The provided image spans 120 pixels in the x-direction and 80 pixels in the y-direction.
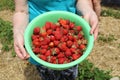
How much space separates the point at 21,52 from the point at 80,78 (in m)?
1.25

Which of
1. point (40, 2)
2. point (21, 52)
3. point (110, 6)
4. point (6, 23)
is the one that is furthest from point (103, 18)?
point (21, 52)

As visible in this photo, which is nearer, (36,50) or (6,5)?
(36,50)

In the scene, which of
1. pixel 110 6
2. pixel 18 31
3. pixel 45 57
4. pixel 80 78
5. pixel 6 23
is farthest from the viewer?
pixel 110 6

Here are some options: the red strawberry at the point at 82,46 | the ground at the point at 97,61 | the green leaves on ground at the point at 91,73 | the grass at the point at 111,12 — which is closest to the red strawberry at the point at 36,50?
the red strawberry at the point at 82,46

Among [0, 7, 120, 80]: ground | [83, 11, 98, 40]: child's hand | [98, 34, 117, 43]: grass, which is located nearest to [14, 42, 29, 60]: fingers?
[83, 11, 98, 40]: child's hand

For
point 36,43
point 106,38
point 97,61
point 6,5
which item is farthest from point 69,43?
point 6,5

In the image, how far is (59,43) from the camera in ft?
5.74

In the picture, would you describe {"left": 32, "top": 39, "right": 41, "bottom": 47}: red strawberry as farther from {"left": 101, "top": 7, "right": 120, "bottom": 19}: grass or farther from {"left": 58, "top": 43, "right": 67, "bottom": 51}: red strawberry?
{"left": 101, "top": 7, "right": 120, "bottom": 19}: grass

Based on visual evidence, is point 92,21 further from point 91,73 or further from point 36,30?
point 91,73

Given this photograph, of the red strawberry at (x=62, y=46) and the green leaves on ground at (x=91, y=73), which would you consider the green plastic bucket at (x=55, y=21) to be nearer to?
the red strawberry at (x=62, y=46)

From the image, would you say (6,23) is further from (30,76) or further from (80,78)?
(80,78)

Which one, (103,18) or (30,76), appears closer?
(30,76)

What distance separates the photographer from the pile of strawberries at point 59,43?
1723mm

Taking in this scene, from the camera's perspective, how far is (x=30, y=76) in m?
3.15
